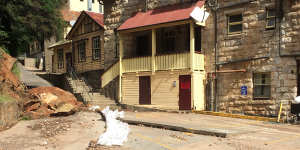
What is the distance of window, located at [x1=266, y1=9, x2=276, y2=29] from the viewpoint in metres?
15.9

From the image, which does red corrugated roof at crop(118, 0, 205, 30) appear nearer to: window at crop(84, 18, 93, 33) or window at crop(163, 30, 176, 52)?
window at crop(163, 30, 176, 52)

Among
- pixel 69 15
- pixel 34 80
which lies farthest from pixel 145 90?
pixel 69 15

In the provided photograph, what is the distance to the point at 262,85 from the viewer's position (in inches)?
636

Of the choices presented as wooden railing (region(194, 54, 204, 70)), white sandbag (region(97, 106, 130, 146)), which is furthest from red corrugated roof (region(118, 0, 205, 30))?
white sandbag (region(97, 106, 130, 146))

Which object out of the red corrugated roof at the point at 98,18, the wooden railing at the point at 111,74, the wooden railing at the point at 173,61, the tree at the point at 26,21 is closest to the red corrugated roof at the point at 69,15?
the red corrugated roof at the point at 98,18

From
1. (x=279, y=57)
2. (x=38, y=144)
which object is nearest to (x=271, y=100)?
(x=279, y=57)

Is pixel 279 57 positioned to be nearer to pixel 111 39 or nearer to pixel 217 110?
pixel 217 110

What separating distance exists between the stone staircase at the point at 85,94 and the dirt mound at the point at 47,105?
2.65 meters

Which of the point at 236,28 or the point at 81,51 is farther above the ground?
the point at 236,28

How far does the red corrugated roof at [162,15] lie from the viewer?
1794cm

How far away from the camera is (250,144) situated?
952cm

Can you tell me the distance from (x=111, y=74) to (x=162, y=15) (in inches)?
218

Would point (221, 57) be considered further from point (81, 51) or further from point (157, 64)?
point (81, 51)

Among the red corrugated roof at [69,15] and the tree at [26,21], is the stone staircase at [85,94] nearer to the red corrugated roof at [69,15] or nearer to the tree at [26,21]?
the tree at [26,21]
